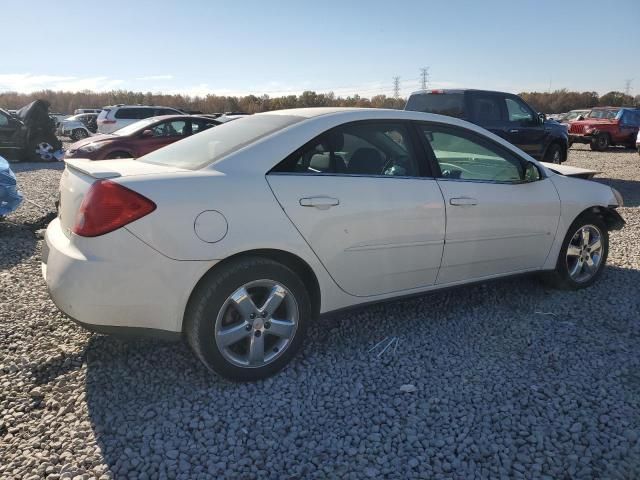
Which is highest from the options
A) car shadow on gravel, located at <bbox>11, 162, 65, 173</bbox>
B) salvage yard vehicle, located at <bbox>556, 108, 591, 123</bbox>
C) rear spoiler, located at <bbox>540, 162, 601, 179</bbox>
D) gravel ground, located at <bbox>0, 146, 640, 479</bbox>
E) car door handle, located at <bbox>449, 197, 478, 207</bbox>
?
salvage yard vehicle, located at <bbox>556, 108, 591, 123</bbox>

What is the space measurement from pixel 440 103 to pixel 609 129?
14494mm

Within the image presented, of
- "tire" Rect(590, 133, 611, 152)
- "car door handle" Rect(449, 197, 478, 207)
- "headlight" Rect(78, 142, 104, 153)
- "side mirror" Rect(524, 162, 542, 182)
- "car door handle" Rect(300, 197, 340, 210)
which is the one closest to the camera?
"car door handle" Rect(300, 197, 340, 210)

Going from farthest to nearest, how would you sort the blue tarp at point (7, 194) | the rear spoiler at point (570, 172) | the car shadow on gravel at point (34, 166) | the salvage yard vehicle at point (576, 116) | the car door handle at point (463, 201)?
the salvage yard vehicle at point (576, 116)
the car shadow on gravel at point (34, 166)
the blue tarp at point (7, 194)
the rear spoiler at point (570, 172)
the car door handle at point (463, 201)

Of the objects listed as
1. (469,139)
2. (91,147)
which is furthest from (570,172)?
(91,147)

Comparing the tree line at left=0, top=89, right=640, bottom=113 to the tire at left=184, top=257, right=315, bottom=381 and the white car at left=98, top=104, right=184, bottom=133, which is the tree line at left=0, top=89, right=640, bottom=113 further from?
the tire at left=184, top=257, right=315, bottom=381

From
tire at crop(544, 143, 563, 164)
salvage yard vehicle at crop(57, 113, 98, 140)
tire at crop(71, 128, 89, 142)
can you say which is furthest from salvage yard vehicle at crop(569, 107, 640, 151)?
tire at crop(71, 128, 89, 142)

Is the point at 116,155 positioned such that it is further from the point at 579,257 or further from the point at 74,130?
the point at 74,130

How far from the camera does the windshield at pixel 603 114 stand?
66.5 feet

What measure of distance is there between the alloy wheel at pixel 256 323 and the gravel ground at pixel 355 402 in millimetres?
178

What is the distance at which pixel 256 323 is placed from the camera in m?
2.88

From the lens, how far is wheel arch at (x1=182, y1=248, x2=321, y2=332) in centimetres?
272

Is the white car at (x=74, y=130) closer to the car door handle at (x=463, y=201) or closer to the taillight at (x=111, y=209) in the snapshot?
the taillight at (x=111, y=209)

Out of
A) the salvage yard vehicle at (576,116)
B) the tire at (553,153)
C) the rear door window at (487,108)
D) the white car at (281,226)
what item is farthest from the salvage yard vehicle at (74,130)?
the white car at (281,226)

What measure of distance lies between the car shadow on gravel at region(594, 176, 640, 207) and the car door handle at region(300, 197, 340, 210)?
7688mm
